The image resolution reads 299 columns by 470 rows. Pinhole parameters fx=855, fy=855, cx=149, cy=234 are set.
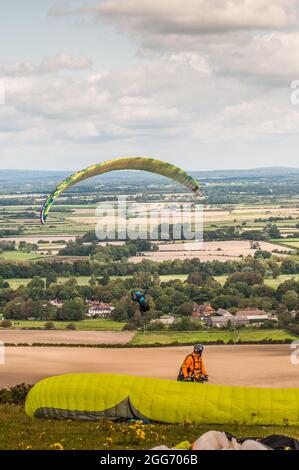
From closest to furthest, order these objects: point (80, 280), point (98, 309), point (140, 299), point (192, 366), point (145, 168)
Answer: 1. point (192, 366)
2. point (140, 299)
3. point (145, 168)
4. point (98, 309)
5. point (80, 280)

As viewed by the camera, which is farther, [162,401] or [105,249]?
[105,249]

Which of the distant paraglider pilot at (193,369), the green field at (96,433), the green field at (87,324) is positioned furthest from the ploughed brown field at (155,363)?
the green field at (96,433)

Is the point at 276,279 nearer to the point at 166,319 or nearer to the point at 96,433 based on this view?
the point at 166,319

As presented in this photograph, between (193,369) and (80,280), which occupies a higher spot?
(193,369)

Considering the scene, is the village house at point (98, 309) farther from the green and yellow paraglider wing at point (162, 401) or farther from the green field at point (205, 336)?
the green and yellow paraglider wing at point (162, 401)

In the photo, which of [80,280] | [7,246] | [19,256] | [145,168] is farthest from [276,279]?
[145,168]

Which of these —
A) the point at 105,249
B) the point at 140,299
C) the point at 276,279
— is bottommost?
the point at 276,279

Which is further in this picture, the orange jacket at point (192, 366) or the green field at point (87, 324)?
the green field at point (87, 324)
